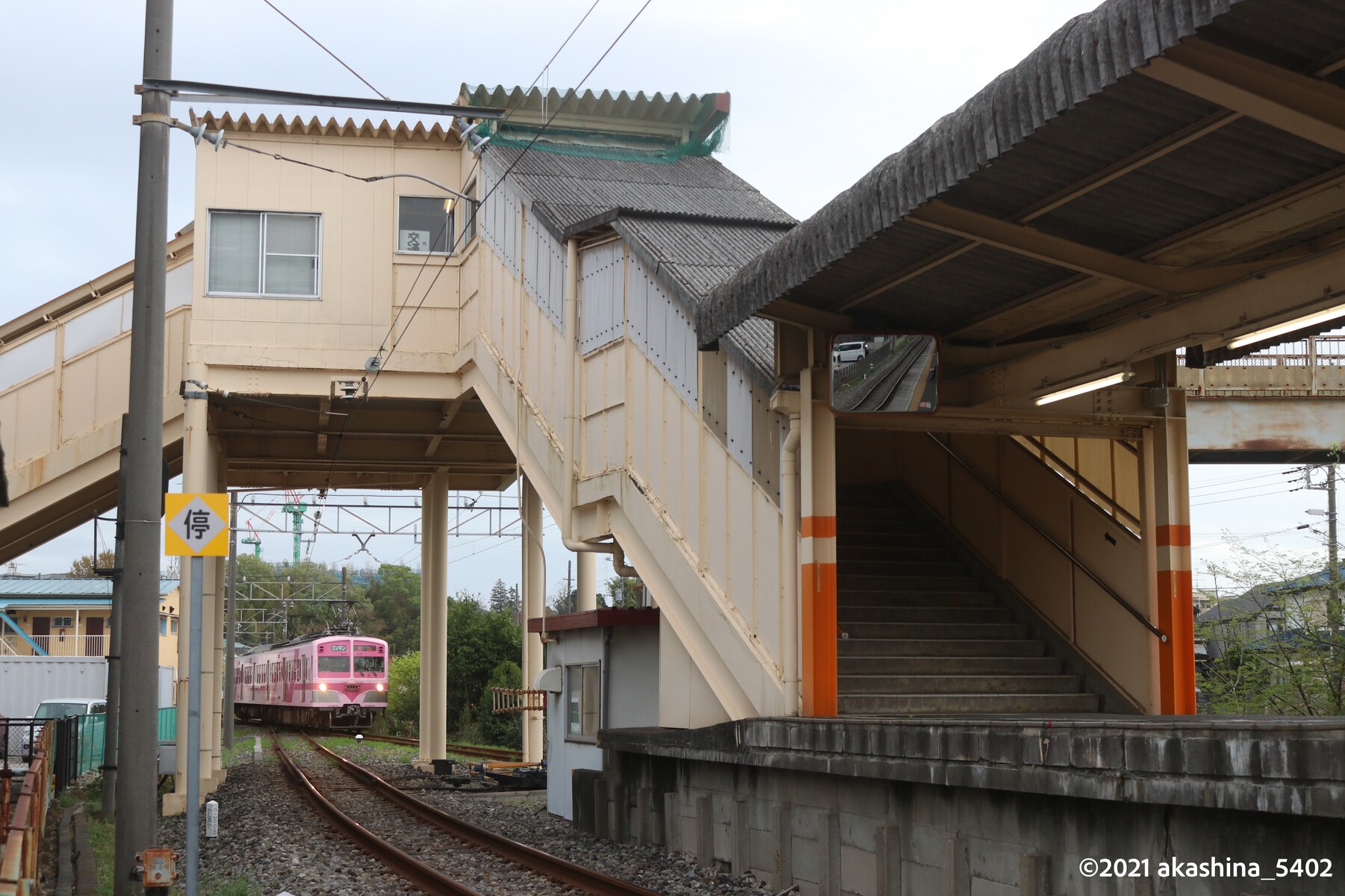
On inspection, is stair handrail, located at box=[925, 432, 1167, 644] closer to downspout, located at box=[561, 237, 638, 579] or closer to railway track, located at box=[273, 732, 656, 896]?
downspout, located at box=[561, 237, 638, 579]

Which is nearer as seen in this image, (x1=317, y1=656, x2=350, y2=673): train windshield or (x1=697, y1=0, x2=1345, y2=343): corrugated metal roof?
(x1=697, y1=0, x2=1345, y2=343): corrugated metal roof

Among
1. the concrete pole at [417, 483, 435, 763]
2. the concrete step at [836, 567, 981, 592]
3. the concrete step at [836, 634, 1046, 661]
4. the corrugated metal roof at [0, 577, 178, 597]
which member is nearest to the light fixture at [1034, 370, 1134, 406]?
the concrete step at [836, 634, 1046, 661]

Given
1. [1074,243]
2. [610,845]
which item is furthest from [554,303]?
[1074,243]

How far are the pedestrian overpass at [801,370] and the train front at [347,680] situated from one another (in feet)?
62.9

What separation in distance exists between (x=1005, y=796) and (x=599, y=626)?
837 cm

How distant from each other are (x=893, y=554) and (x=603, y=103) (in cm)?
955

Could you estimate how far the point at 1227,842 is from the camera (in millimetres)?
6531

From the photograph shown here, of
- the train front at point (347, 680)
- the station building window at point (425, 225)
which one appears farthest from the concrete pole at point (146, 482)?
the train front at point (347, 680)

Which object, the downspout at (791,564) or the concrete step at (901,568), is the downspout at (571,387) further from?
the downspout at (791,564)

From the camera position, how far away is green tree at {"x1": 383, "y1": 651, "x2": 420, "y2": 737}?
47.4 meters

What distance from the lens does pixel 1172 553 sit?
1213 cm

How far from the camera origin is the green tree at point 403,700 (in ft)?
156

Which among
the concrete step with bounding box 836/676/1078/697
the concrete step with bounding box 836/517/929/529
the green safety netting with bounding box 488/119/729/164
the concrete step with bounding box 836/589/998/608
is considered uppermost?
the green safety netting with bounding box 488/119/729/164

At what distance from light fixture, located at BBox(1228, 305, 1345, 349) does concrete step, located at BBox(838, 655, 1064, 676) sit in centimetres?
463
